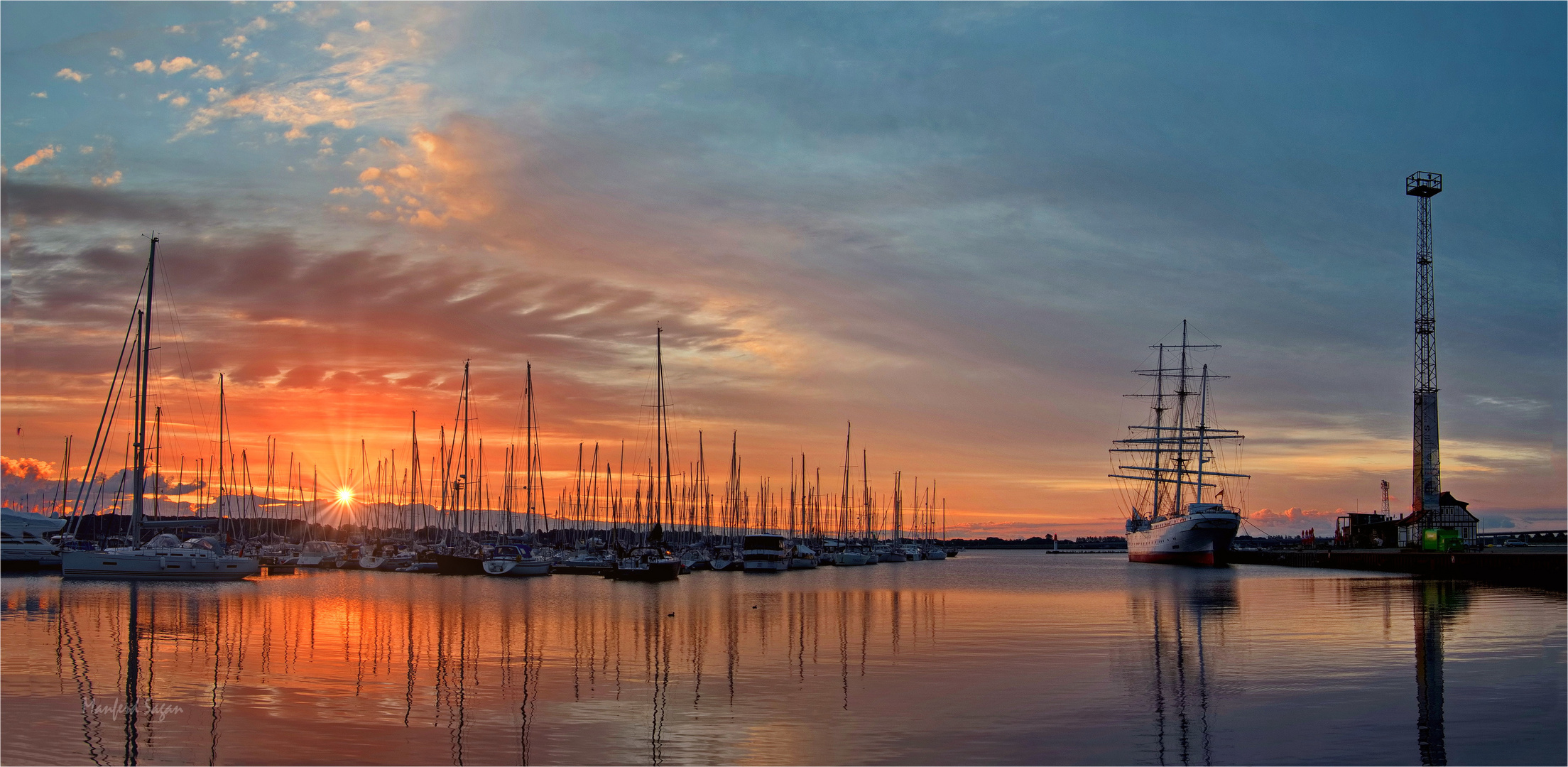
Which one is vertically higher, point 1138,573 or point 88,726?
point 88,726

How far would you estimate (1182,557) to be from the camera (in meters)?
144

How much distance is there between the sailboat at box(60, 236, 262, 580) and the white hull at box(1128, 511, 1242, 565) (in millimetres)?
108893

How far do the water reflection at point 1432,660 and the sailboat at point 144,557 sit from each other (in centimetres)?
6184

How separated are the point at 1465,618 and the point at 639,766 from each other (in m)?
40.1

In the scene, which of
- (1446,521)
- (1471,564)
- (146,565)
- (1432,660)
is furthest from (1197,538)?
(146,565)

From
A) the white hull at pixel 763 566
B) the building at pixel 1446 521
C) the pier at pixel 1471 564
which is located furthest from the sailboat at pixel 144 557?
the building at pixel 1446 521

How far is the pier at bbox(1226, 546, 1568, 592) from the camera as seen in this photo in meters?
72.3

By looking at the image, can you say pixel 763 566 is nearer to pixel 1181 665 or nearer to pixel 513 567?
pixel 513 567

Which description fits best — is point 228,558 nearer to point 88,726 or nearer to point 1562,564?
point 88,726

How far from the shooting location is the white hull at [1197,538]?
5379 inches

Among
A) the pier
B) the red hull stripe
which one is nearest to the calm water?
the pier

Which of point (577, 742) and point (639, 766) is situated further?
point (577, 742)

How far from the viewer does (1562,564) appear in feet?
233

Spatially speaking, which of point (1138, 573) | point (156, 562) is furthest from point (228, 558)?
point (1138, 573)
